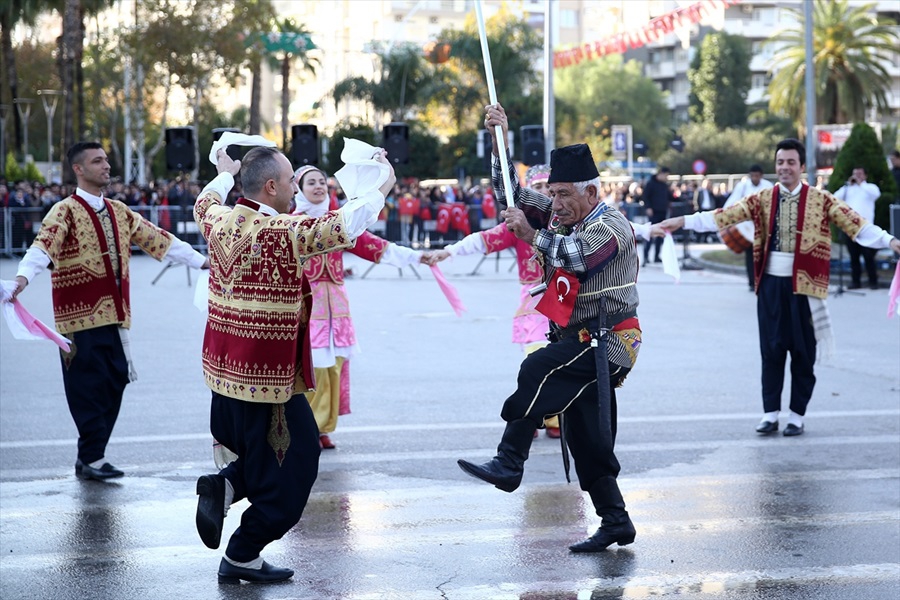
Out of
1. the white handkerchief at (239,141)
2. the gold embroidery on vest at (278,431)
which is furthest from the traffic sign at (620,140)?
the gold embroidery on vest at (278,431)

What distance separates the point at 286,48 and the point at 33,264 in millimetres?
40201

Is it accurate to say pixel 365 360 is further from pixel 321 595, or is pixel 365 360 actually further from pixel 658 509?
pixel 321 595

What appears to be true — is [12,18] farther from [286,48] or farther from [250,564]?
[250,564]

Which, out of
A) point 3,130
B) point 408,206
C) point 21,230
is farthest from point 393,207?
point 3,130

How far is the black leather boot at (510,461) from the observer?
5629 millimetres

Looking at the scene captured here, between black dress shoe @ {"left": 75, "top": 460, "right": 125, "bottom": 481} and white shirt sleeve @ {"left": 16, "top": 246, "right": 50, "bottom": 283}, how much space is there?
Answer: 1.14 m

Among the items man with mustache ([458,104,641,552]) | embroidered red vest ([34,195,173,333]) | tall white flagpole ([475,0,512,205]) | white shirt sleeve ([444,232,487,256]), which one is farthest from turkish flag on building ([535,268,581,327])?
embroidered red vest ([34,195,173,333])

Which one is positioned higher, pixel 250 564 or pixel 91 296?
pixel 91 296

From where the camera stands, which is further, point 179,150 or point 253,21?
point 253,21

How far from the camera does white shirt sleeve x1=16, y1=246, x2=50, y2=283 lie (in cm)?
717

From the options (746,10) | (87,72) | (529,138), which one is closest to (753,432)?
(529,138)

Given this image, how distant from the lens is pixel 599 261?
5668 millimetres

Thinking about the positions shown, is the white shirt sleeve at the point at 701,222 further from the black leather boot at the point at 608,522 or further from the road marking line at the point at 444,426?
the black leather boot at the point at 608,522

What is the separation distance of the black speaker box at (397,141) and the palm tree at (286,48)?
584 inches
